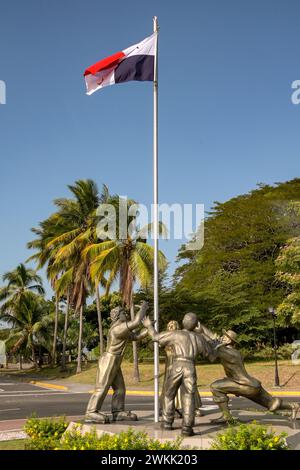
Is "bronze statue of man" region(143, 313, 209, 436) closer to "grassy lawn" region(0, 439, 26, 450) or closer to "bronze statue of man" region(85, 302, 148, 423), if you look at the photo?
"bronze statue of man" region(85, 302, 148, 423)

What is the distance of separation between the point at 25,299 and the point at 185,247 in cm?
1496

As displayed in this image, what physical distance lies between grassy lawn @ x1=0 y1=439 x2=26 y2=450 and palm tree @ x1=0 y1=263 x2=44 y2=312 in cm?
4054

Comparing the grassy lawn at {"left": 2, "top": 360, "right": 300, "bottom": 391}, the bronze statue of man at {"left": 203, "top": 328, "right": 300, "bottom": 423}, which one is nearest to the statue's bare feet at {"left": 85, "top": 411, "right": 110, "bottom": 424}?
the bronze statue of man at {"left": 203, "top": 328, "right": 300, "bottom": 423}

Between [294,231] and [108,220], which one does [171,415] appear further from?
[294,231]

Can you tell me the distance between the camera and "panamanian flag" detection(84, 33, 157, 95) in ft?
38.8

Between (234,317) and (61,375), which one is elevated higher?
(234,317)

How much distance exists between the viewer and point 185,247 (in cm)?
4741

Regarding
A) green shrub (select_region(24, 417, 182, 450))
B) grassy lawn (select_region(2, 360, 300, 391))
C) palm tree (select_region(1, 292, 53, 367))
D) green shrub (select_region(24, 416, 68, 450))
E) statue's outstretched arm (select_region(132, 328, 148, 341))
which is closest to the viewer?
green shrub (select_region(24, 417, 182, 450))

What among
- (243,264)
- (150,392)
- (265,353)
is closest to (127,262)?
(150,392)

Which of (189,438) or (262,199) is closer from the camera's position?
(189,438)

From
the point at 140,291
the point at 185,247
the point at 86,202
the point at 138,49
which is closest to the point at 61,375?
the point at 140,291

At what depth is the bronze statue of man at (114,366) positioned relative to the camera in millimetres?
9439

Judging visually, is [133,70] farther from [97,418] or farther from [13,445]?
[13,445]

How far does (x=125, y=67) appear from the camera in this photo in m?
11.8
